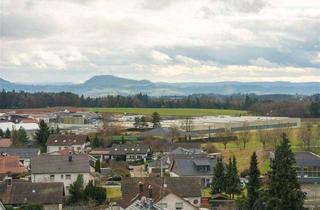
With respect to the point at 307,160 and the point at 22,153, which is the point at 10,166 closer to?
the point at 22,153

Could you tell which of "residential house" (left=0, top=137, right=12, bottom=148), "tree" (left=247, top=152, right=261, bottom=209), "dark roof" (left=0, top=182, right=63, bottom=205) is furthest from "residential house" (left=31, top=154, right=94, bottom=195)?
"residential house" (left=0, top=137, right=12, bottom=148)

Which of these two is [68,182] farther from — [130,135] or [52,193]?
[130,135]

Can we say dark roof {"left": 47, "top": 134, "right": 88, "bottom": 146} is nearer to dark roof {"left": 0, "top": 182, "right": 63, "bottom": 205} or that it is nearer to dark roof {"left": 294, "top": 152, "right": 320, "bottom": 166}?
dark roof {"left": 294, "top": 152, "right": 320, "bottom": 166}

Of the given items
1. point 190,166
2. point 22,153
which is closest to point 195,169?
point 190,166

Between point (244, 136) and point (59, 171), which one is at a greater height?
point (244, 136)

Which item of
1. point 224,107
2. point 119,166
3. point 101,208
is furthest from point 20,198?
point 224,107

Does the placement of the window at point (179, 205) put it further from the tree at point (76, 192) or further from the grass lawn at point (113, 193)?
the grass lawn at point (113, 193)
